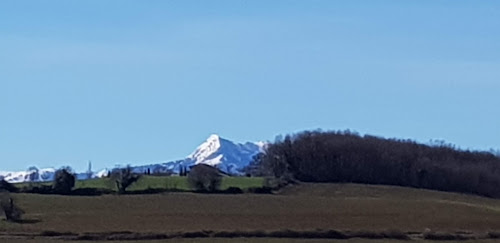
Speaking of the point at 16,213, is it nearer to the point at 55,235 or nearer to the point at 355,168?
the point at 55,235

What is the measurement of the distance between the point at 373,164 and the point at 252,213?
58147mm

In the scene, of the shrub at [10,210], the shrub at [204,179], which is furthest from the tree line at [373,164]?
the shrub at [10,210]

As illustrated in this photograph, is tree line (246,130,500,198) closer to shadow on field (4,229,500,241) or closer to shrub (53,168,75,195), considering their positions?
shrub (53,168,75,195)

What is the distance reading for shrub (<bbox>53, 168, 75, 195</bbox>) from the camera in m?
126

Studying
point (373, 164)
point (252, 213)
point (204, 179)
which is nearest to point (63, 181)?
point (204, 179)

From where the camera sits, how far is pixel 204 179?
127188 mm

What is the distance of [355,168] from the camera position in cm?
15438

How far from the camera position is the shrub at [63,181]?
126125 millimetres

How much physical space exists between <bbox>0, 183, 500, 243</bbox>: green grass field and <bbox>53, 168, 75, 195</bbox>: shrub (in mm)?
7721

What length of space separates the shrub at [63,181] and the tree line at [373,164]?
22.8 m

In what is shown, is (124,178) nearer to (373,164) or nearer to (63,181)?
(63,181)

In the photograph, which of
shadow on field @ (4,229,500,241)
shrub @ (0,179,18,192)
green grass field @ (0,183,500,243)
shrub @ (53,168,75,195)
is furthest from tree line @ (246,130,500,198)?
shadow on field @ (4,229,500,241)

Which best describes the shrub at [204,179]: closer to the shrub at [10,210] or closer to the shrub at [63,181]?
the shrub at [63,181]

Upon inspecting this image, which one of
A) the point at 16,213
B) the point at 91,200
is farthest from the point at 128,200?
the point at 16,213
